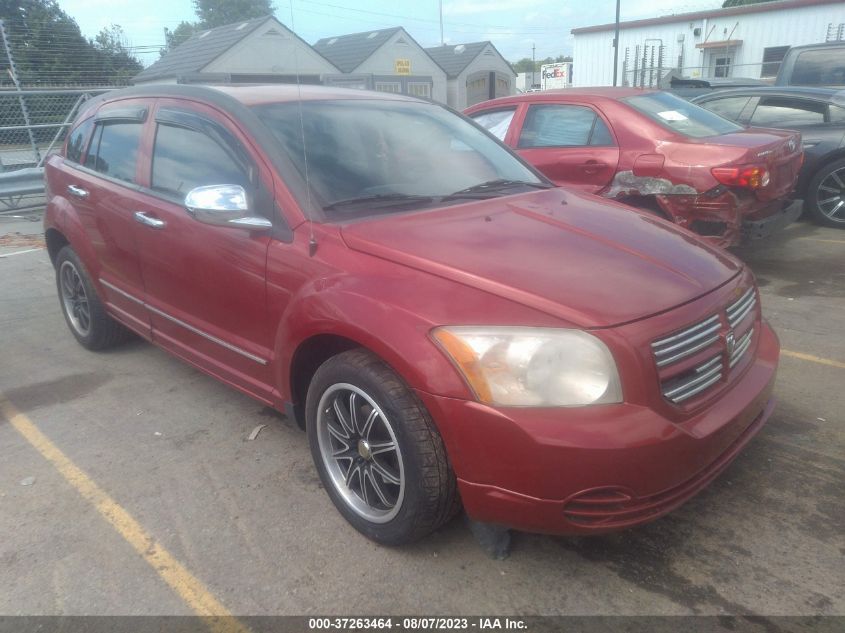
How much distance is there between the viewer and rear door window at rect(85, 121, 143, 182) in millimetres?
3740

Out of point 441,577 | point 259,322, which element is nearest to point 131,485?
point 259,322

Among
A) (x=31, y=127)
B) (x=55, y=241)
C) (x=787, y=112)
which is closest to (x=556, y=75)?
(x=31, y=127)

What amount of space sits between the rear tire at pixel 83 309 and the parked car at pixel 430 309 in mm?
656

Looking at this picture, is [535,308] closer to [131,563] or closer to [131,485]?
[131,563]

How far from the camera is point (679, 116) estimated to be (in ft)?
18.8

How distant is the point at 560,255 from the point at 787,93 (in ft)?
22.6

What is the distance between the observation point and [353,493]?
2.65m

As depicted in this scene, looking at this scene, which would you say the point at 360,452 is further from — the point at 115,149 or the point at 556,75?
the point at 556,75

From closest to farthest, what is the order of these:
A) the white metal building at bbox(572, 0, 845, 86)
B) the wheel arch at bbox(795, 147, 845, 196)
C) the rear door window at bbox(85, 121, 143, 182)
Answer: the rear door window at bbox(85, 121, 143, 182), the wheel arch at bbox(795, 147, 845, 196), the white metal building at bbox(572, 0, 845, 86)

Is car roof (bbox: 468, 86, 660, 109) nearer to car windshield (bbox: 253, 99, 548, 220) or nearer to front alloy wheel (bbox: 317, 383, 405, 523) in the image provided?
car windshield (bbox: 253, 99, 548, 220)

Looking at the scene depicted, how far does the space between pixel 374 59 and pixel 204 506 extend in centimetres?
1723

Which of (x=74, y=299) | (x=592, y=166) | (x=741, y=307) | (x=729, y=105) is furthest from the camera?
(x=729, y=105)

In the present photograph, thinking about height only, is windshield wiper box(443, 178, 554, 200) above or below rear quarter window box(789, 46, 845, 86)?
below

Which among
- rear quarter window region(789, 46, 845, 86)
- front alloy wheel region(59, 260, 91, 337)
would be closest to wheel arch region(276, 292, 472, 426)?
front alloy wheel region(59, 260, 91, 337)
